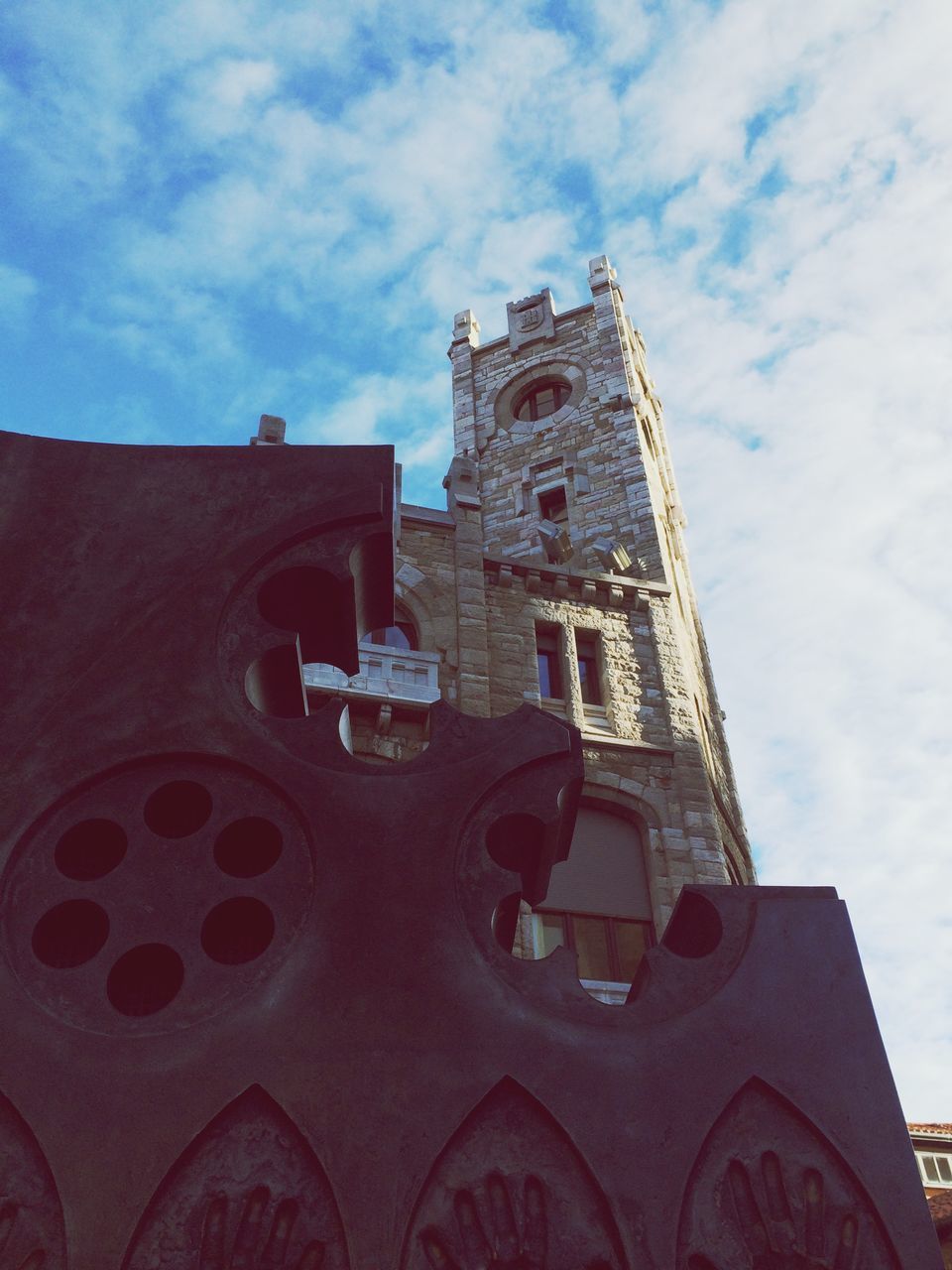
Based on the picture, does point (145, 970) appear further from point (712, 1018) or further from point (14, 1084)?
point (712, 1018)

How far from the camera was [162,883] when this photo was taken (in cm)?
299

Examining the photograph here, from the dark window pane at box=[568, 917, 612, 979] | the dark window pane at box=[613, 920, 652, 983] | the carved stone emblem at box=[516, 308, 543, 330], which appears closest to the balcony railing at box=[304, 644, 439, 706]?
the dark window pane at box=[568, 917, 612, 979]

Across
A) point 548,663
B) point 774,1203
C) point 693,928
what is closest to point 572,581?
point 548,663

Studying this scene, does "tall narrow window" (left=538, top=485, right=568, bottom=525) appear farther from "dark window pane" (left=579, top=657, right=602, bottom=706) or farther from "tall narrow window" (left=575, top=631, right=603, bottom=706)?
"dark window pane" (left=579, top=657, right=602, bottom=706)

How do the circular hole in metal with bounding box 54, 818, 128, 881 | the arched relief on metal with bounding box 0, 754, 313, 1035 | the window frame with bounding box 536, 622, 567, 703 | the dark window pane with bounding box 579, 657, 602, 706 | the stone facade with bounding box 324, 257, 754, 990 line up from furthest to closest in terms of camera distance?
1. the dark window pane with bounding box 579, 657, 602, 706
2. the window frame with bounding box 536, 622, 567, 703
3. the stone facade with bounding box 324, 257, 754, 990
4. the circular hole in metal with bounding box 54, 818, 128, 881
5. the arched relief on metal with bounding box 0, 754, 313, 1035

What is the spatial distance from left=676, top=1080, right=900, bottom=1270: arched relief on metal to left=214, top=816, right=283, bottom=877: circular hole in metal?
153cm

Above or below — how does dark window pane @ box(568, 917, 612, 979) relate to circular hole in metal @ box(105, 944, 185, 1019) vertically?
above

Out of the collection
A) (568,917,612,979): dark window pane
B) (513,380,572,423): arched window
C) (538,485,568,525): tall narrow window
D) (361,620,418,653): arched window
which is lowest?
(568,917,612,979): dark window pane

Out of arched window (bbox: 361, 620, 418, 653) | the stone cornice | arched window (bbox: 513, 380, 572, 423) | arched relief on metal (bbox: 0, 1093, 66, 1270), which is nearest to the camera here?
arched relief on metal (bbox: 0, 1093, 66, 1270)

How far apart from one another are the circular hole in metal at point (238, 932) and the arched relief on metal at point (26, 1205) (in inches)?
26.4

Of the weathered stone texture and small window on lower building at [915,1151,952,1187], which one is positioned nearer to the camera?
the weathered stone texture

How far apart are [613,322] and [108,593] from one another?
19.5 metres

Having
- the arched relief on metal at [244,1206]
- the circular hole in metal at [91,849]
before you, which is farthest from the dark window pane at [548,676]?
the arched relief on metal at [244,1206]

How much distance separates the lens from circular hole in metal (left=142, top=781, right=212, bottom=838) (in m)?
3.20
